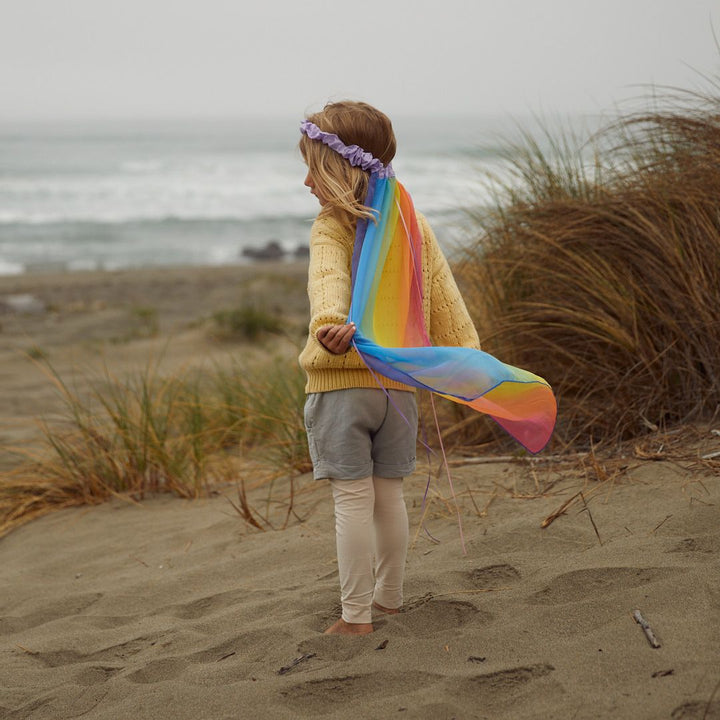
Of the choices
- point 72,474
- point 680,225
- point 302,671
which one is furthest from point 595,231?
point 72,474

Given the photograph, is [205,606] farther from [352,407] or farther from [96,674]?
[352,407]

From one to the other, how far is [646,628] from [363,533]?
0.79 meters

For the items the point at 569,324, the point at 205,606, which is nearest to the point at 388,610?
the point at 205,606

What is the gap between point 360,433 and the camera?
2.46 m

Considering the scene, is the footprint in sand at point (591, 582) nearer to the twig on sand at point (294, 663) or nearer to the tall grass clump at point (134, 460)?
the twig on sand at point (294, 663)

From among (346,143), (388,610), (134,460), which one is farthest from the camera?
(134,460)

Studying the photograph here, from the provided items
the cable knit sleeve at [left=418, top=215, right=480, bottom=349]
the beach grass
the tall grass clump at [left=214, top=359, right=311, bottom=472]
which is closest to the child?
the cable knit sleeve at [left=418, top=215, right=480, bottom=349]

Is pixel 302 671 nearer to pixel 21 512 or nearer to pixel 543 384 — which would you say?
pixel 543 384

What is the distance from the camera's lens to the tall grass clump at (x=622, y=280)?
362 centimetres

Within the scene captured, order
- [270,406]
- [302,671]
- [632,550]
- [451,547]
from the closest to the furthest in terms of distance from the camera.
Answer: [302,671]
[632,550]
[451,547]
[270,406]

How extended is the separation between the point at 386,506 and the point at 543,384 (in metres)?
0.59

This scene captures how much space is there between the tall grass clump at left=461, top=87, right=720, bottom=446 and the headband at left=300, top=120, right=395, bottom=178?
5.02ft

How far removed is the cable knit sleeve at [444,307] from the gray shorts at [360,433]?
27cm

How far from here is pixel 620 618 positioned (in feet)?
7.49
